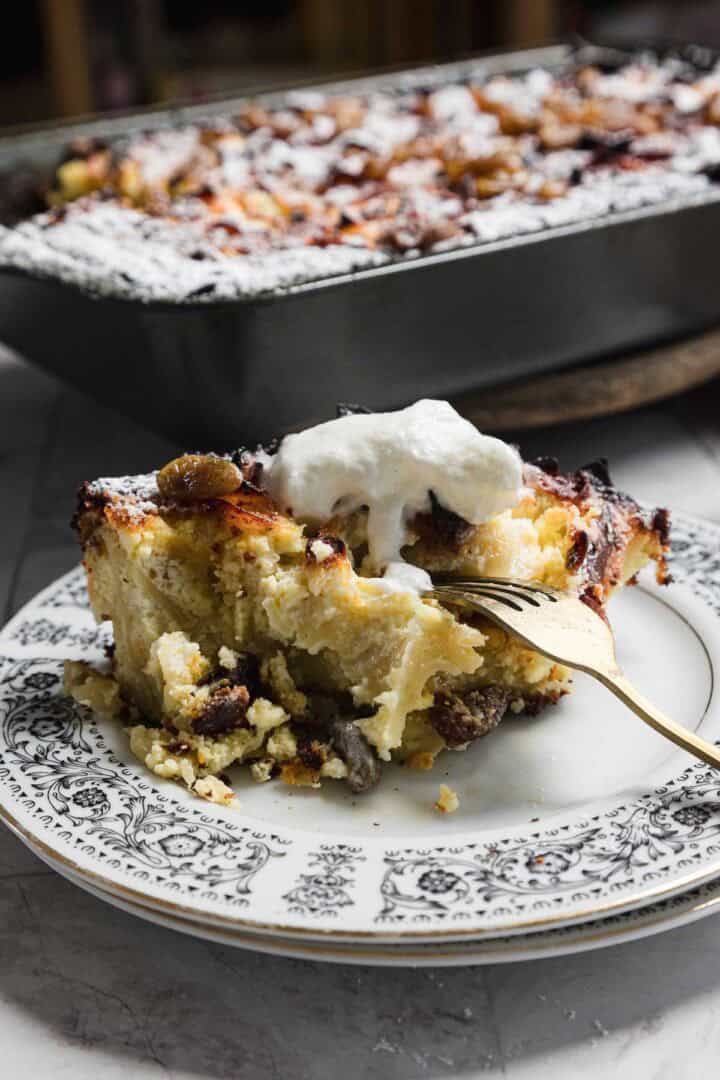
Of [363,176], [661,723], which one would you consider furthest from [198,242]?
[661,723]

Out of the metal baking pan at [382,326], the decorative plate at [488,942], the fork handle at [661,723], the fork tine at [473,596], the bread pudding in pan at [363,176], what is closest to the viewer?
the decorative plate at [488,942]

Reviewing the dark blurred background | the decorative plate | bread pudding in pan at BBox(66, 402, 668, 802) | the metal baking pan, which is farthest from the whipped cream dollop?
the dark blurred background

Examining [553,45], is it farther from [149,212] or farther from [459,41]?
[459,41]

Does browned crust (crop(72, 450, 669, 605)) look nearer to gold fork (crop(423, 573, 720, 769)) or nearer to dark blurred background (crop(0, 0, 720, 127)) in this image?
gold fork (crop(423, 573, 720, 769))

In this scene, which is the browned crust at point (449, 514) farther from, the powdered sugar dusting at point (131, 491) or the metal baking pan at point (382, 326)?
the metal baking pan at point (382, 326)

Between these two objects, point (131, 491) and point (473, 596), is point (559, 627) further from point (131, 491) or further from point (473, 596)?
point (131, 491)

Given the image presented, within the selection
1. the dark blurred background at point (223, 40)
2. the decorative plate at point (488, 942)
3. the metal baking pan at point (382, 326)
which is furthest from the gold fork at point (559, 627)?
the dark blurred background at point (223, 40)
